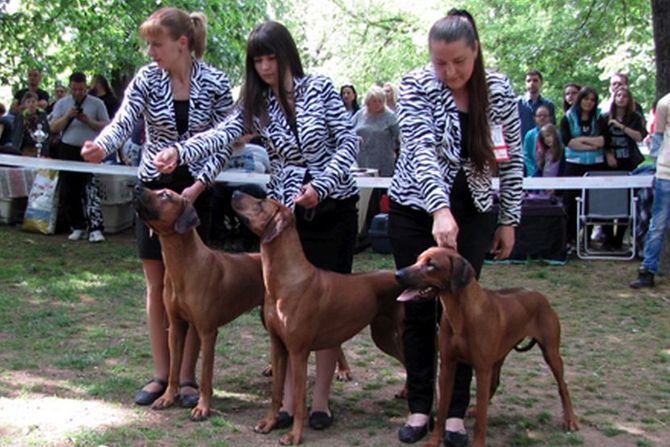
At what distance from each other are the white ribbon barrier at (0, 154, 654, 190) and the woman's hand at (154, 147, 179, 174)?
20.2 feet

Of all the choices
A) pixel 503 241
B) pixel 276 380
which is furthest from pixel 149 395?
pixel 503 241

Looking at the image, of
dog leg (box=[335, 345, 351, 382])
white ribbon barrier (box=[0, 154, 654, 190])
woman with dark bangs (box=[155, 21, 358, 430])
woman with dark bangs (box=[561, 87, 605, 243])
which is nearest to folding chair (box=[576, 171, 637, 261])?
white ribbon barrier (box=[0, 154, 654, 190])

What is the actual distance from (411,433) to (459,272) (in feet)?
3.42

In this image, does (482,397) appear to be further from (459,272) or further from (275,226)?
(275,226)

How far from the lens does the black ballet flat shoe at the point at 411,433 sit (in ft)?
15.2

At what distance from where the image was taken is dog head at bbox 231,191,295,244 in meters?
4.51

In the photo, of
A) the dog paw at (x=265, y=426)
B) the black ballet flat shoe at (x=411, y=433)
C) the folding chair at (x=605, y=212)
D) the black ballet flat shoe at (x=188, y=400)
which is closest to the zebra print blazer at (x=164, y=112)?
the black ballet flat shoe at (x=188, y=400)

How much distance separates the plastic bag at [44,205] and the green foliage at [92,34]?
1.42 metres

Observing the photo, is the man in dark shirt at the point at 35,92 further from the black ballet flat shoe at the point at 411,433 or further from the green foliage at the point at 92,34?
the black ballet flat shoe at the point at 411,433

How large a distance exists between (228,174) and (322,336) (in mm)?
6991

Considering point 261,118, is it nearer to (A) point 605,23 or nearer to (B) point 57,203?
(B) point 57,203

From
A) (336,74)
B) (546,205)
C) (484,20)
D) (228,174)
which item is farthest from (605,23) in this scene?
(336,74)

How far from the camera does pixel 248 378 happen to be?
5.92 m

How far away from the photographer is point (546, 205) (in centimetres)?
1109
